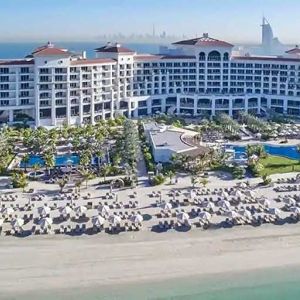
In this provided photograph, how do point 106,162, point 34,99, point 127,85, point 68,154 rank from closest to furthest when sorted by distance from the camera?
point 106,162
point 68,154
point 34,99
point 127,85

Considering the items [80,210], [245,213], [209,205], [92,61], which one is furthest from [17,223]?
[92,61]

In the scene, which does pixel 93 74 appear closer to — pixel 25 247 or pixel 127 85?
pixel 127 85

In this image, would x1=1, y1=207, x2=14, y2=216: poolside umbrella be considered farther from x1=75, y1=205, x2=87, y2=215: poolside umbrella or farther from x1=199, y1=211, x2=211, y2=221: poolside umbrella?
x1=199, y1=211, x2=211, y2=221: poolside umbrella

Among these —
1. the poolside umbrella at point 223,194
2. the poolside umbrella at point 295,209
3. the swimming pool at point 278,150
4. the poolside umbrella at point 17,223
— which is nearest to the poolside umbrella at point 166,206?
the poolside umbrella at point 223,194

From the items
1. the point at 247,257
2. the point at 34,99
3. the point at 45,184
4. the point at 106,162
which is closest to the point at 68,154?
the point at 106,162

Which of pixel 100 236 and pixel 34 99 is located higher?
pixel 34 99

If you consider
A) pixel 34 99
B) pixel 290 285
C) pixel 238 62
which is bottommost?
pixel 290 285

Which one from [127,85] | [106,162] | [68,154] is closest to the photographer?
[106,162]

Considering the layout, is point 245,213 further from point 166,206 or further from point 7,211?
point 7,211
